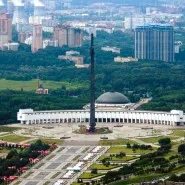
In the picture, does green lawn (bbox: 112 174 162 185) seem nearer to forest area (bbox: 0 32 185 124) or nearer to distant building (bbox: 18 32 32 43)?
forest area (bbox: 0 32 185 124)

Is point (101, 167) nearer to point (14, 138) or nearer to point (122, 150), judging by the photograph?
point (122, 150)

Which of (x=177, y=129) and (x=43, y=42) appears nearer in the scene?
(x=177, y=129)

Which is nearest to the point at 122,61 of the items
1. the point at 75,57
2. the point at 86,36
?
the point at 75,57

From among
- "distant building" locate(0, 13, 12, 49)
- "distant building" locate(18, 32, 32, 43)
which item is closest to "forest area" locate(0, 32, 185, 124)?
"distant building" locate(0, 13, 12, 49)

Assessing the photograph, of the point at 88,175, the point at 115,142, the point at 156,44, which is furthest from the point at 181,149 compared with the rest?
the point at 156,44

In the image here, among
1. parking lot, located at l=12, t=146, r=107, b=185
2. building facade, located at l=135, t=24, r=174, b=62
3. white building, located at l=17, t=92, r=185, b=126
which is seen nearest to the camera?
parking lot, located at l=12, t=146, r=107, b=185

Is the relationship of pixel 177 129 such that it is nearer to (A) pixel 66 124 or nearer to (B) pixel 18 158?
(A) pixel 66 124
